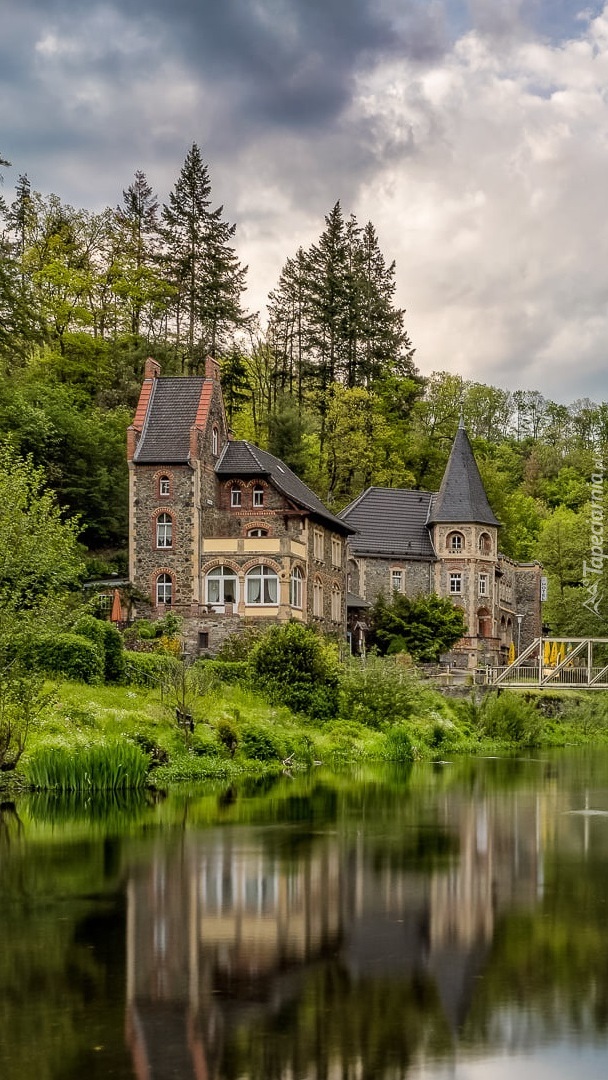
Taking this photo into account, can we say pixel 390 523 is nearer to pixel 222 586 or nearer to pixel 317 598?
pixel 317 598

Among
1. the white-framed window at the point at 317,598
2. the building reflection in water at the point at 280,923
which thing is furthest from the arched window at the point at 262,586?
the building reflection in water at the point at 280,923

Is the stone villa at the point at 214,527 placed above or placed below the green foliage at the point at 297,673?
above

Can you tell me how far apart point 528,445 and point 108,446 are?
63.6 m

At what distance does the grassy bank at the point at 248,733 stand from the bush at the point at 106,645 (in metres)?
0.94

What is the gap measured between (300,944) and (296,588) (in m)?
45.2

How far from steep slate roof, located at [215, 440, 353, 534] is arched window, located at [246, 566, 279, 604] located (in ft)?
11.8

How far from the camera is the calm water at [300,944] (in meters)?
10.6

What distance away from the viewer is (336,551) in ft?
225

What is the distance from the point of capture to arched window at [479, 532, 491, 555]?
76750 millimetres

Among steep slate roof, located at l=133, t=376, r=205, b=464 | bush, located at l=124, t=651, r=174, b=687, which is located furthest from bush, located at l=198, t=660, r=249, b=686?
steep slate roof, located at l=133, t=376, r=205, b=464

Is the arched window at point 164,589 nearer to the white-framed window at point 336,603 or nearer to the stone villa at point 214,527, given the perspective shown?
the stone villa at point 214,527

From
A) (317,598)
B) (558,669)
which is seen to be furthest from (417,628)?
(558,669)

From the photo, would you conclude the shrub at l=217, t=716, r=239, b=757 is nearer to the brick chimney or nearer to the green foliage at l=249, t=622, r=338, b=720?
the green foliage at l=249, t=622, r=338, b=720

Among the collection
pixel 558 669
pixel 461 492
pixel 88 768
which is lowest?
pixel 88 768
